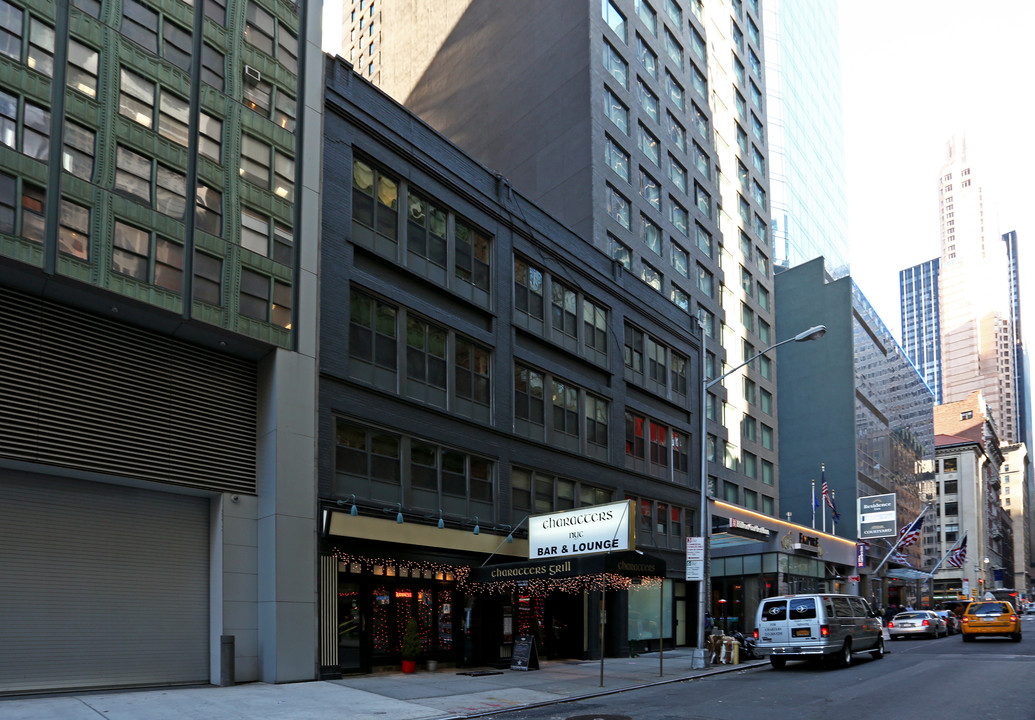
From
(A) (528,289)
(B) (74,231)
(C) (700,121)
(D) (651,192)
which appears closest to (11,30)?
(B) (74,231)

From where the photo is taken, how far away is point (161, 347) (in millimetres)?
20469

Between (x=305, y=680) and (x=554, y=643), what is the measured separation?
12309 millimetres

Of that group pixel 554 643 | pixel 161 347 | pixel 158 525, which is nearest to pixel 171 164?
pixel 161 347

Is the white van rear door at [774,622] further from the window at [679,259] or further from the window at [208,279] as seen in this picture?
the window at [679,259]

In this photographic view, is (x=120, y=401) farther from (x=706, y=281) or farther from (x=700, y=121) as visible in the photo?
(x=700, y=121)

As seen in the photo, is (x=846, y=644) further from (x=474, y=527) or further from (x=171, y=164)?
(x=171, y=164)

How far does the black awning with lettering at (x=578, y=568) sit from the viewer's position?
2419cm

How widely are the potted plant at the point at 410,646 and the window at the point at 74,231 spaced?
40.6 ft

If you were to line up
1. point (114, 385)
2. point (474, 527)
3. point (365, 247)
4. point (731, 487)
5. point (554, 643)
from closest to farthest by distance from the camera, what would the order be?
point (114, 385), point (365, 247), point (474, 527), point (554, 643), point (731, 487)

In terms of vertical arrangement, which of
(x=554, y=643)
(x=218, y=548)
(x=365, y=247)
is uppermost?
(x=365, y=247)

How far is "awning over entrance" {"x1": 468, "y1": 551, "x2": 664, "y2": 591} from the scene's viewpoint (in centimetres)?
2423

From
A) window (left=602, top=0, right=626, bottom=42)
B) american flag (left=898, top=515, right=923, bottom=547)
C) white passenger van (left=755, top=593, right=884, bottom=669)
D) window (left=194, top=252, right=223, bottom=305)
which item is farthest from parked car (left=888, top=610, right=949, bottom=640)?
window (left=194, top=252, right=223, bottom=305)

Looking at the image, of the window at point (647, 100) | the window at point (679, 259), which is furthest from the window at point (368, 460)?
the window at point (647, 100)

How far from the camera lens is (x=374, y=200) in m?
25.8
